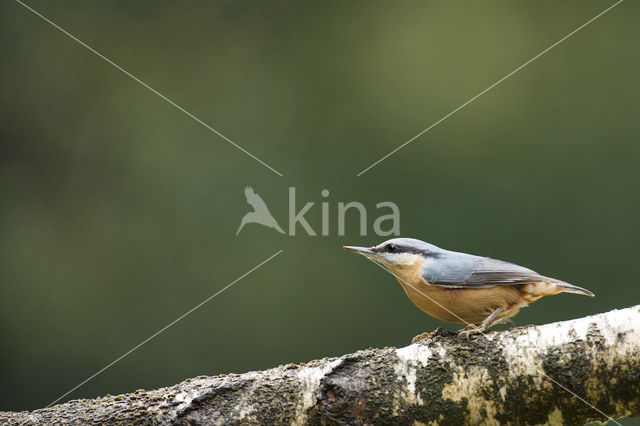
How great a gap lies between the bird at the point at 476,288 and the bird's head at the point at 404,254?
0.18 feet

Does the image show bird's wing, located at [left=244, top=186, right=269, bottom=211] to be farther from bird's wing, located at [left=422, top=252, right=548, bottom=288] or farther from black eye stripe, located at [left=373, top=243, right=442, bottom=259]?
bird's wing, located at [left=422, top=252, right=548, bottom=288]

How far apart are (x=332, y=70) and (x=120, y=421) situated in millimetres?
3933

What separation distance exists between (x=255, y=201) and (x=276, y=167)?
31 cm

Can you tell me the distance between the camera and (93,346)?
4.98 m

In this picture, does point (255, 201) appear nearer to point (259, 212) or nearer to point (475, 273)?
point (259, 212)

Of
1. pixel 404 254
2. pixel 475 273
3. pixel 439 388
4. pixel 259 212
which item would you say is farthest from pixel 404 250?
pixel 259 212

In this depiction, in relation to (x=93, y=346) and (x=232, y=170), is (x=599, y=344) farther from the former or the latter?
(x=93, y=346)

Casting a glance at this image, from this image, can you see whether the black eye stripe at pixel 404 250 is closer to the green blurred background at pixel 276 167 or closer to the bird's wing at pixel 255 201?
the green blurred background at pixel 276 167

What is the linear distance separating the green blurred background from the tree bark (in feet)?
8.34

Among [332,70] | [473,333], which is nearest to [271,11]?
[332,70]

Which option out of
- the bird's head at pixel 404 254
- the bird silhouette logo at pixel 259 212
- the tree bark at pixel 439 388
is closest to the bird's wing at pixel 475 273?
the bird's head at pixel 404 254

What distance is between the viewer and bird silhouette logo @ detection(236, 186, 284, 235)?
16.3 feet

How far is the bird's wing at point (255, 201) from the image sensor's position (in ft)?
16.3

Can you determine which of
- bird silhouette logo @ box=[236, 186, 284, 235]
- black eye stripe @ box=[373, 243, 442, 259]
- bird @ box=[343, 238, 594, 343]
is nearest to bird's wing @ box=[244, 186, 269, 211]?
bird silhouette logo @ box=[236, 186, 284, 235]
